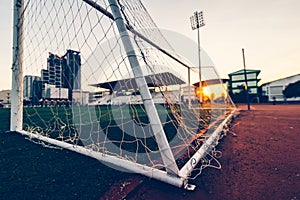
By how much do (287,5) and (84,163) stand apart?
18.2 ft

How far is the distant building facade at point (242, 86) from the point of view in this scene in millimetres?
18797

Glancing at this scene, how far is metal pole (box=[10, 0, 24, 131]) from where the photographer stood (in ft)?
6.72

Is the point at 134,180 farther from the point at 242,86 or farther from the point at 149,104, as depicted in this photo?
the point at 242,86

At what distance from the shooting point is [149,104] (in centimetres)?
79

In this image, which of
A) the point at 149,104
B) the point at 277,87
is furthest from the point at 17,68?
the point at 277,87

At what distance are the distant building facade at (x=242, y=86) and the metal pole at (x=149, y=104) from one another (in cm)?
2109

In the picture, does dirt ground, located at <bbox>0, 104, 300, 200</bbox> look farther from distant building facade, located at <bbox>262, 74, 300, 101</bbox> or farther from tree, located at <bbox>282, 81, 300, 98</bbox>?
distant building facade, located at <bbox>262, 74, 300, 101</bbox>

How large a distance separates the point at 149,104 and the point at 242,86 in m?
23.6

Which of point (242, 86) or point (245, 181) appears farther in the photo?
point (242, 86)

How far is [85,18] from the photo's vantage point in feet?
5.05

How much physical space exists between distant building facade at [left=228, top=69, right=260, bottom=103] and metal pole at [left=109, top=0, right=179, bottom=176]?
21090mm

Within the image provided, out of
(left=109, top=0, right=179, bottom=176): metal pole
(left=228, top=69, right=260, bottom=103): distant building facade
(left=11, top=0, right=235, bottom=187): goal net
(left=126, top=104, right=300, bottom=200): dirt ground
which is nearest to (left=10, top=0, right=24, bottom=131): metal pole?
(left=11, top=0, right=235, bottom=187): goal net

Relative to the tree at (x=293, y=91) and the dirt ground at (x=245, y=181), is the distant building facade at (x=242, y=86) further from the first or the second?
the dirt ground at (x=245, y=181)

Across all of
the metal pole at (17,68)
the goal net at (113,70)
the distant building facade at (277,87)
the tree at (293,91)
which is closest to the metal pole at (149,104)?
the goal net at (113,70)
